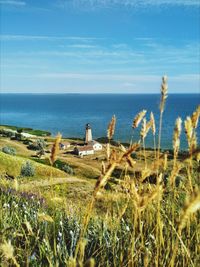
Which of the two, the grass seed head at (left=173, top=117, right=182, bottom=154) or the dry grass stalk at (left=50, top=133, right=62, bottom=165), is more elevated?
the grass seed head at (left=173, top=117, right=182, bottom=154)

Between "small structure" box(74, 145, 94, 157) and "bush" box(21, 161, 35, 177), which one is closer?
"bush" box(21, 161, 35, 177)

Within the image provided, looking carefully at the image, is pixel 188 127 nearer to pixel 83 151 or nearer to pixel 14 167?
pixel 14 167

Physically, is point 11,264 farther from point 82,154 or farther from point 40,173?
point 82,154

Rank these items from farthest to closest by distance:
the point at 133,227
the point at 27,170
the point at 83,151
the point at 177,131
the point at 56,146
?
the point at 83,151, the point at 27,170, the point at 133,227, the point at 56,146, the point at 177,131

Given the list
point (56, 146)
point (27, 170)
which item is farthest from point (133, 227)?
point (27, 170)

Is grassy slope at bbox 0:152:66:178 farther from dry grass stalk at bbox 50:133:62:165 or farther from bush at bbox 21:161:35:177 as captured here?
dry grass stalk at bbox 50:133:62:165

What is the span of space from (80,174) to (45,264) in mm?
42924

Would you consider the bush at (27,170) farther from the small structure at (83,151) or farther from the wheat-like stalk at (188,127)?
the small structure at (83,151)

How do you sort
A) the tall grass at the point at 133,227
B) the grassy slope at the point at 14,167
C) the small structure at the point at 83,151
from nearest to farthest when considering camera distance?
the tall grass at the point at 133,227 < the grassy slope at the point at 14,167 < the small structure at the point at 83,151

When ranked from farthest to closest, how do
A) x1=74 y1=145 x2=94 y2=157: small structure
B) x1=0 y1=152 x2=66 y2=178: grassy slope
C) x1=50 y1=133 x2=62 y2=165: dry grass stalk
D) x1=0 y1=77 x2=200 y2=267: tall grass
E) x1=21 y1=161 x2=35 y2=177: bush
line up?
x1=74 y1=145 x2=94 y2=157: small structure → x1=0 y1=152 x2=66 y2=178: grassy slope → x1=21 y1=161 x2=35 y2=177: bush → x1=50 y1=133 x2=62 y2=165: dry grass stalk → x1=0 y1=77 x2=200 y2=267: tall grass

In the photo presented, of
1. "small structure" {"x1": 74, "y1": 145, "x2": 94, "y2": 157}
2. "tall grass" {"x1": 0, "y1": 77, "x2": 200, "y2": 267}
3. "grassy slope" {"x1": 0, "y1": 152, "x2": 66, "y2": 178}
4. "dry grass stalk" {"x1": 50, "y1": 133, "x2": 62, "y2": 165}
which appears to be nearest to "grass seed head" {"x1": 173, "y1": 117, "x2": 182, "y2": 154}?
"tall grass" {"x1": 0, "y1": 77, "x2": 200, "y2": 267}

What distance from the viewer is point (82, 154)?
6888 cm


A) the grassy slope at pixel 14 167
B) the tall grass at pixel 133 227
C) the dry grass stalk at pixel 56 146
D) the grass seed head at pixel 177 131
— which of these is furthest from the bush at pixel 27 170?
the grass seed head at pixel 177 131

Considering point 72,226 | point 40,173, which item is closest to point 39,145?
point 40,173
